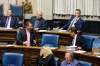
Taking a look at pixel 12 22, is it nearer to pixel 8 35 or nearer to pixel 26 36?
pixel 8 35

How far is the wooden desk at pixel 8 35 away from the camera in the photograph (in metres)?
10.6

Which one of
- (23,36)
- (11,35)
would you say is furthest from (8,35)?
(23,36)

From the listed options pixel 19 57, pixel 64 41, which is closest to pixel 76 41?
pixel 64 41

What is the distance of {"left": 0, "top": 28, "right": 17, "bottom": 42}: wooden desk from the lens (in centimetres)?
1059

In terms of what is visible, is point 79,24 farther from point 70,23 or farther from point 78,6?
point 78,6

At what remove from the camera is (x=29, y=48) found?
873cm

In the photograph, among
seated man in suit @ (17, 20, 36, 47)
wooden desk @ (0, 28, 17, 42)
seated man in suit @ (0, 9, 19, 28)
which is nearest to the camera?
seated man in suit @ (17, 20, 36, 47)

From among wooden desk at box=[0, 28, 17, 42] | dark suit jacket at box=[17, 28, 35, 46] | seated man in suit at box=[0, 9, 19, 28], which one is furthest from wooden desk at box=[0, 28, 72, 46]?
seated man in suit at box=[0, 9, 19, 28]

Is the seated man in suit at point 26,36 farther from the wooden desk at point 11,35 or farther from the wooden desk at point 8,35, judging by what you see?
the wooden desk at point 8,35

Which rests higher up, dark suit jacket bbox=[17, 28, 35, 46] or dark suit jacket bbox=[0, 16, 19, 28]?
dark suit jacket bbox=[0, 16, 19, 28]

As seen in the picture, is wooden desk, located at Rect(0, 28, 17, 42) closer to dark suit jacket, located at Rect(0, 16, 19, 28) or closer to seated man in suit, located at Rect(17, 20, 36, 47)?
seated man in suit, located at Rect(17, 20, 36, 47)

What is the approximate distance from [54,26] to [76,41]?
353cm

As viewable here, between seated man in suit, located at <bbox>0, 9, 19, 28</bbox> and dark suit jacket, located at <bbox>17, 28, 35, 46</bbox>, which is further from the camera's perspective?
seated man in suit, located at <bbox>0, 9, 19, 28</bbox>

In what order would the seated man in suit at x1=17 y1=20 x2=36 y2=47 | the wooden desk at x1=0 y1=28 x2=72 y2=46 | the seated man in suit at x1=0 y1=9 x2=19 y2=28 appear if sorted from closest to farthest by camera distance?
the seated man in suit at x1=17 y1=20 x2=36 y2=47
the wooden desk at x1=0 y1=28 x2=72 y2=46
the seated man in suit at x1=0 y1=9 x2=19 y2=28
